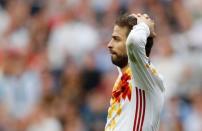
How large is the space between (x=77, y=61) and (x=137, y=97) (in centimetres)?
624

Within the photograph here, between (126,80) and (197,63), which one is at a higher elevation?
(126,80)

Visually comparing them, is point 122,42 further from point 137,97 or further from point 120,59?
point 137,97

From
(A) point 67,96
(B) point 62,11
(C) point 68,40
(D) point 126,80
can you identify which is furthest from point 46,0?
(D) point 126,80

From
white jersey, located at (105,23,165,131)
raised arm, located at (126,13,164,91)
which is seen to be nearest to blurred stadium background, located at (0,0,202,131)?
white jersey, located at (105,23,165,131)

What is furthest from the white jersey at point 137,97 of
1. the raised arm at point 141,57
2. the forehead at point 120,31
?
the forehead at point 120,31

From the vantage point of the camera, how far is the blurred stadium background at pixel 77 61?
11219 millimetres

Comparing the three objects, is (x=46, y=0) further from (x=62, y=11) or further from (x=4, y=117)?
(x=4, y=117)

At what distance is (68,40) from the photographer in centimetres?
1301

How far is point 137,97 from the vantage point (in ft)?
20.3

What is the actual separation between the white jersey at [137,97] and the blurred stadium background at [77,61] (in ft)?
14.1

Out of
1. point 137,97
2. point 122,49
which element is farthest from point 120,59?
point 137,97

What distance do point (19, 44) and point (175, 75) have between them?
9.17 ft

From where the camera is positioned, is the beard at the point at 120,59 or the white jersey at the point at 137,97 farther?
the beard at the point at 120,59

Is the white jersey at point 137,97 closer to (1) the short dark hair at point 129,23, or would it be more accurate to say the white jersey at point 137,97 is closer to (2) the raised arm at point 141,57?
(2) the raised arm at point 141,57
